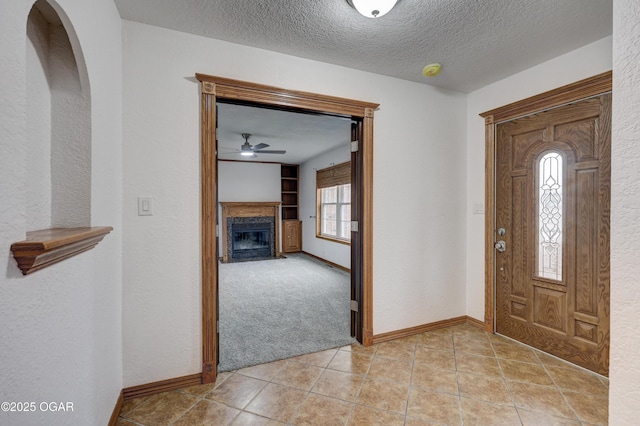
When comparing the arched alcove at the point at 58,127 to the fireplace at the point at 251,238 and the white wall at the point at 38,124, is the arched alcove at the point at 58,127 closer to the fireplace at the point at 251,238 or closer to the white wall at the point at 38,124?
the white wall at the point at 38,124

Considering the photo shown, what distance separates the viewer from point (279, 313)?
3.45 m

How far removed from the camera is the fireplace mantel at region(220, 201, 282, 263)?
707 cm

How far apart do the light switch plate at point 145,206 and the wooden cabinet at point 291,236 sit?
5.98 m

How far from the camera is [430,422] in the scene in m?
1.69

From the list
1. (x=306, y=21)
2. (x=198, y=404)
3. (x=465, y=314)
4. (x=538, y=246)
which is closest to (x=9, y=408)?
(x=198, y=404)

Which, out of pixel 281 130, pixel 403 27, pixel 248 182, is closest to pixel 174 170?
pixel 403 27

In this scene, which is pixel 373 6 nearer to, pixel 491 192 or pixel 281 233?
pixel 491 192

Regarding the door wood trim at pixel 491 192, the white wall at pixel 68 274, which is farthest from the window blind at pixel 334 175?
the white wall at pixel 68 274

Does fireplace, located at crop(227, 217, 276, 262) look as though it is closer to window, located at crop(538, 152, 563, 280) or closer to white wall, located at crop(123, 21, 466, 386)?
white wall, located at crop(123, 21, 466, 386)

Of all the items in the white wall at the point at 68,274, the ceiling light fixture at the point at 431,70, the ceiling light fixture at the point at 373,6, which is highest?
the ceiling light fixture at the point at 431,70

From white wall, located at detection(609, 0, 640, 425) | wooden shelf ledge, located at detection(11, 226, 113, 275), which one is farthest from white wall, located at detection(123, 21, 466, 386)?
white wall, located at detection(609, 0, 640, 425)

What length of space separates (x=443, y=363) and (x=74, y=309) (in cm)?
244

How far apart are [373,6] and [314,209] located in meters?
5.67

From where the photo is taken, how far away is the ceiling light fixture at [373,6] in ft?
5.40
